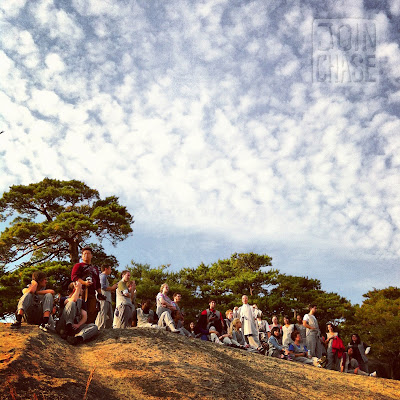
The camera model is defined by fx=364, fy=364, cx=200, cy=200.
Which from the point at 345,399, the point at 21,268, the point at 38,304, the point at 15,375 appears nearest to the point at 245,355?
the point at 345,399

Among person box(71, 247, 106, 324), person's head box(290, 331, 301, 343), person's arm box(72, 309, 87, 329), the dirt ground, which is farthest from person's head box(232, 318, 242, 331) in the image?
person's arm box(72, 309, 87, 329)

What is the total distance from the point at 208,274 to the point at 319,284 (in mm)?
11672

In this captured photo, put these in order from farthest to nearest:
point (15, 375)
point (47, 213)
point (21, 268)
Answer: point (47, 213) → point (21, 268) → point (15, 375)

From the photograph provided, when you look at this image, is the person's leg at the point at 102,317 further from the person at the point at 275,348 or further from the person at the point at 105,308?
the person at the point at 275,348

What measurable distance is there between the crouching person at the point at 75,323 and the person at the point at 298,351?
19.1 ft

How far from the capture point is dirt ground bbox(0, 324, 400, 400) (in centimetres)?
457

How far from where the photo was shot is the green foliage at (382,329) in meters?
27.1

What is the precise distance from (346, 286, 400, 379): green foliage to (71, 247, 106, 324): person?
2668 centimetres

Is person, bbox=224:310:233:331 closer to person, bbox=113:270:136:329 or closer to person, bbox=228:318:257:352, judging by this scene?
person, bbox=228:318:257:352

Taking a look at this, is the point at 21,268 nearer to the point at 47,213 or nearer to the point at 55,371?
the point at 47,213

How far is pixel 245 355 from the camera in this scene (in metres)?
8.17

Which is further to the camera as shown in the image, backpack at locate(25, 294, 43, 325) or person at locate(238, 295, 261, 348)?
person at locate(238, 295, 261, 348)

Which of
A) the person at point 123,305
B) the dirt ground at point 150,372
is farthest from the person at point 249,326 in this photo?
the person at point 123,305

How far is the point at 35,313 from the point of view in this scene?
21.4 feet
